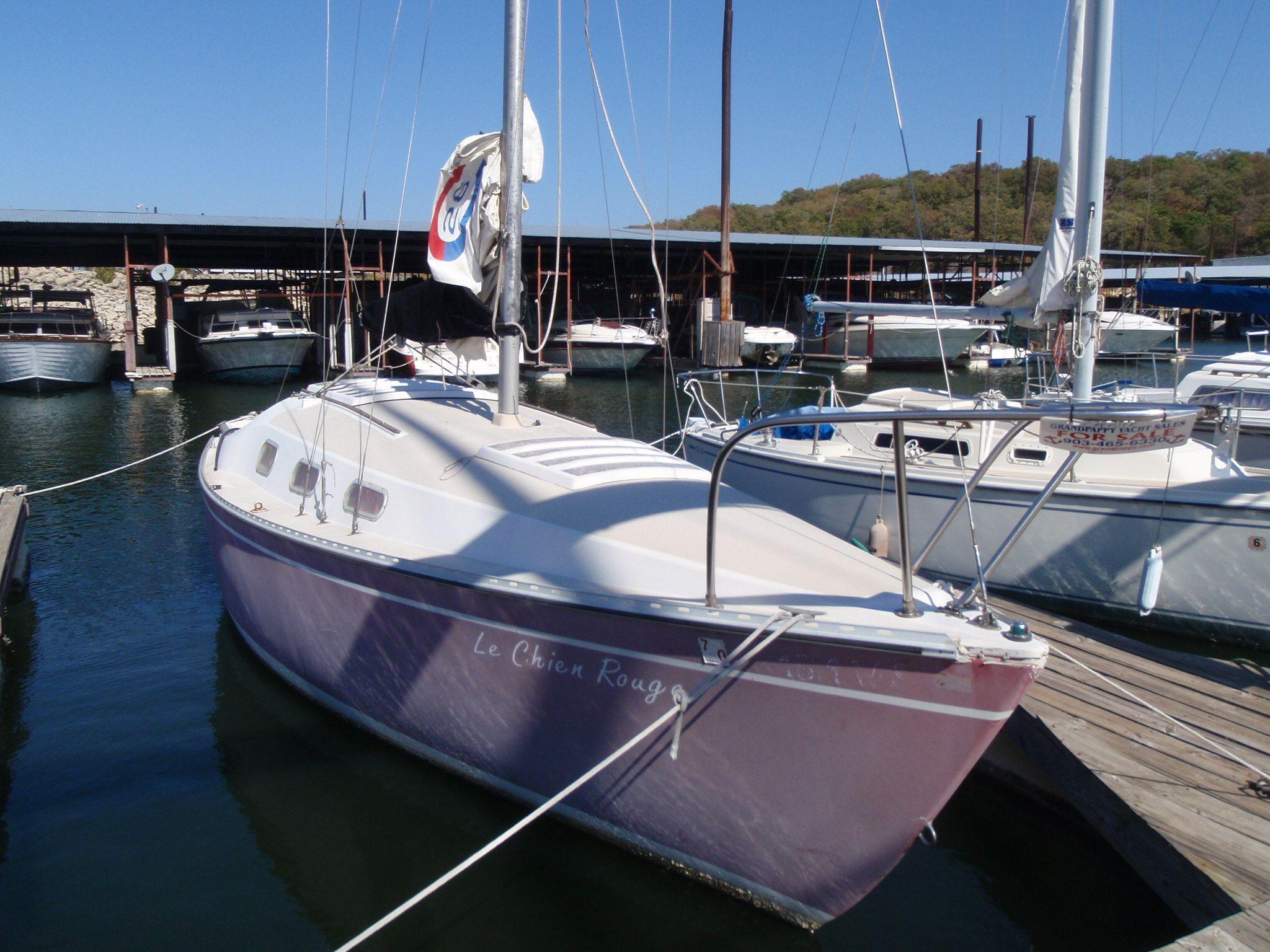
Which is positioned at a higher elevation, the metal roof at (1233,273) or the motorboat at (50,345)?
the metal roof at (1233,273)

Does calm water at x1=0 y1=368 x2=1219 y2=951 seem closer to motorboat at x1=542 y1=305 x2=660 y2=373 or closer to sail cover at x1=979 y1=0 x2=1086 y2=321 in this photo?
sail cover at x1=979 y1=0 x2=1086 y2=321

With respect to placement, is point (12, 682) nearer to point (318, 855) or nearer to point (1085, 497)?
point (318, 855)

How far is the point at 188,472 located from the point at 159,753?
34.5ft

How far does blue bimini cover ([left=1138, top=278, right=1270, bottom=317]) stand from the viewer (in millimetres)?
11594

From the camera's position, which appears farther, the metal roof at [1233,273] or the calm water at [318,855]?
the metal roof at [1233,273]

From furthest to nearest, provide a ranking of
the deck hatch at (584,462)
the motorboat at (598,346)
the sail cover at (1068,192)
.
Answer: the motorboat at (598,346), the sail cover at (1068,192), the deck hatch at (584,462)

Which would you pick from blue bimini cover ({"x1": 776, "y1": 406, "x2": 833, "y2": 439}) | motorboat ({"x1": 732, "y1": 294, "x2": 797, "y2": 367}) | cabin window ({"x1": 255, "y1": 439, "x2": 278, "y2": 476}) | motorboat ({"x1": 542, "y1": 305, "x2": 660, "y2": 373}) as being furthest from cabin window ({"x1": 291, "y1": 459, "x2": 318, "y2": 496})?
motorboat ({"x1": 732, "y1": 294, "x2": 797, "y2": 367})

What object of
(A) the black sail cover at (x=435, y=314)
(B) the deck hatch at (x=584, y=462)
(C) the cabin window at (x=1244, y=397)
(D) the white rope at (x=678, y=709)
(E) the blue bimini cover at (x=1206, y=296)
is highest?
(E) the blue bimini cover at (x=1206, y=296)

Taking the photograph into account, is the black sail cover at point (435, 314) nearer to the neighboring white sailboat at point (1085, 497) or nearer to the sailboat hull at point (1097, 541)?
the sailboat hull at point (1097, 541)

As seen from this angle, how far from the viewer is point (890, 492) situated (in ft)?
34.2

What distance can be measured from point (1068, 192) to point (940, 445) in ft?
9.55

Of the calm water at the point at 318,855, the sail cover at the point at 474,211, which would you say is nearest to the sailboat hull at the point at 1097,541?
the calm water at the point at 318,855

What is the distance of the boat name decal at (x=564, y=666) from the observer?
4633mm

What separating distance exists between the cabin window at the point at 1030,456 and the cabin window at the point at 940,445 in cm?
49
